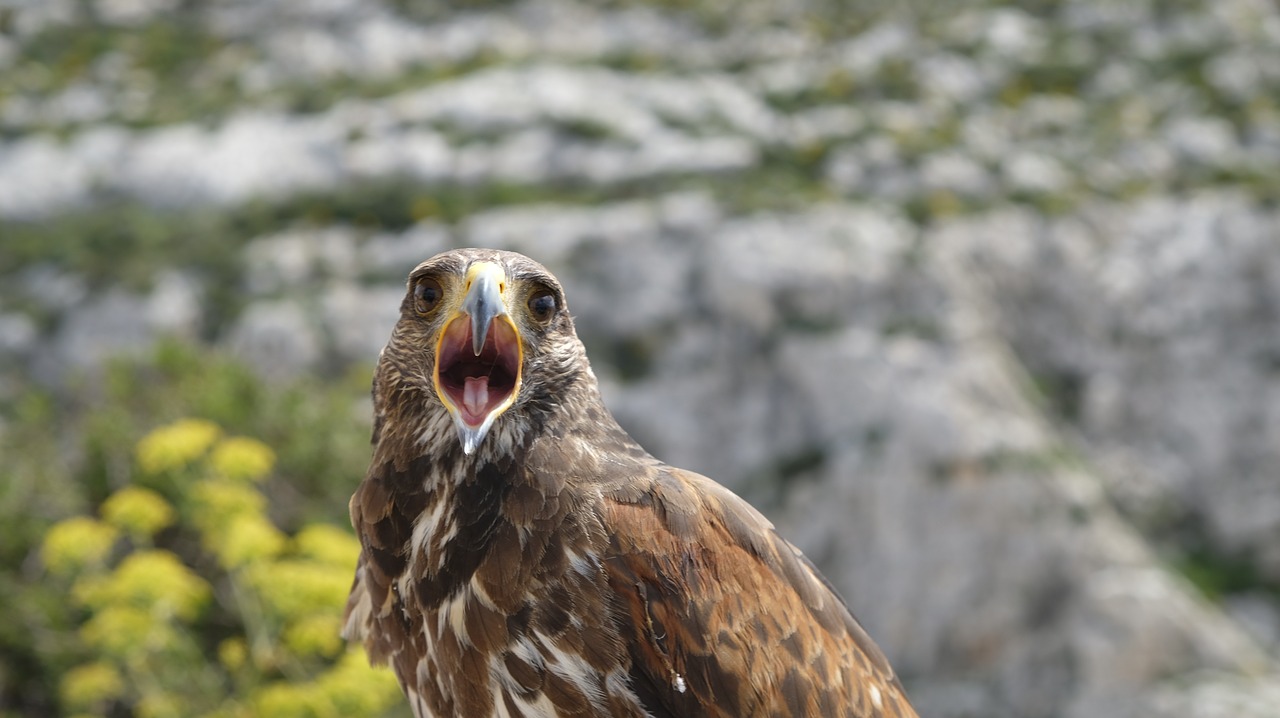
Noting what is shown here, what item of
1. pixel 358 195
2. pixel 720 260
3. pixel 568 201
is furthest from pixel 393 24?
pixel 720 260

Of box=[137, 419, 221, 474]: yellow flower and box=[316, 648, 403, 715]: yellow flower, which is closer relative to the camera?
box=[316, 648, 403, 715]: yellow flower

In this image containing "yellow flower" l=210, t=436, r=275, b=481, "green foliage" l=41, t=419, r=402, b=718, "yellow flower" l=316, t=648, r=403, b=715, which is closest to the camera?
"yellow flower" l=316, t=648, r=403, b=715

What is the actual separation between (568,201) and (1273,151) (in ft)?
38.9

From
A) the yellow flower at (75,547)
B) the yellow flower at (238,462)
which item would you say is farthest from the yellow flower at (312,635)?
the yellow flower at (75,547)

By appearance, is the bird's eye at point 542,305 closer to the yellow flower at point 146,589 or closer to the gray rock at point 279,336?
the yellow flower at point 146,589

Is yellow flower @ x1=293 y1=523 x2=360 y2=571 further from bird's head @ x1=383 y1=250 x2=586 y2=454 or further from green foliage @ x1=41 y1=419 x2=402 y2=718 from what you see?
bird's head @ x1=383 y1=250 x2=586 y2=454

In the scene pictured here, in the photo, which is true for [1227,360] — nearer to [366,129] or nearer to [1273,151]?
[1273,151]

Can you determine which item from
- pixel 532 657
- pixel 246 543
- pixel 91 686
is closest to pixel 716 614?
pixel 532 657

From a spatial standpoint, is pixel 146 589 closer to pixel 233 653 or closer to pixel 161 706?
pixel 233 653

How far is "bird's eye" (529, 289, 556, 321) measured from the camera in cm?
213

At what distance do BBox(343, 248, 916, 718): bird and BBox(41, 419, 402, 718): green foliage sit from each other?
1860mm

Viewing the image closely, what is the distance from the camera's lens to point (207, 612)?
5027 mm

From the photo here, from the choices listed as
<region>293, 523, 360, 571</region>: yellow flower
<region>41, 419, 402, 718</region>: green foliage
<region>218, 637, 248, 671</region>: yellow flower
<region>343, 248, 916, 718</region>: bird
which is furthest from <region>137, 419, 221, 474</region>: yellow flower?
<region>343, 248, 916, 718</region>: bird

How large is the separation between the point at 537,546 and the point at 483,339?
1.37ft
